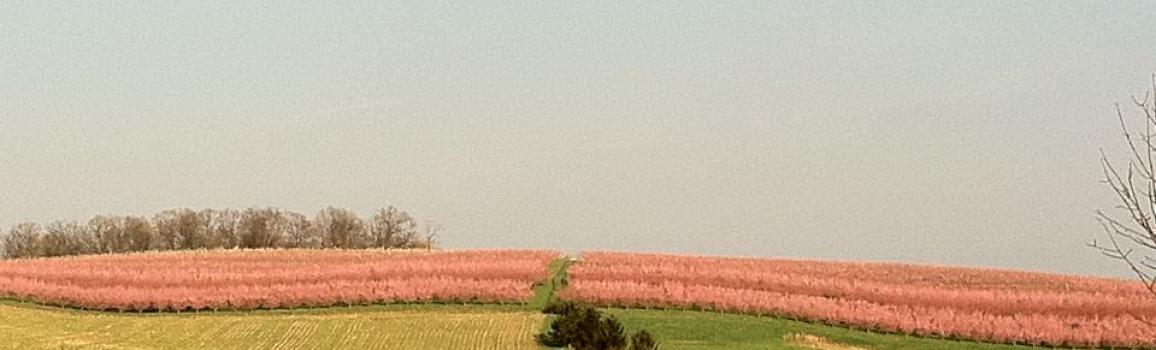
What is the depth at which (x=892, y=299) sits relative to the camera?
33188 millimetres

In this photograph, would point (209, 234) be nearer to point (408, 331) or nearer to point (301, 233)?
point (301, 233)

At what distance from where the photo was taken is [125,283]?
127 ft

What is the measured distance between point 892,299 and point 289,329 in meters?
16.1

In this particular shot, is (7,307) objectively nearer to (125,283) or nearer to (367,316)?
(125,283)

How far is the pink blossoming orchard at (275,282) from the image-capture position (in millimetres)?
35094

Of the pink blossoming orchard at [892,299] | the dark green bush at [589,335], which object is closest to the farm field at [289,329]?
the dark green bush at [589,335]

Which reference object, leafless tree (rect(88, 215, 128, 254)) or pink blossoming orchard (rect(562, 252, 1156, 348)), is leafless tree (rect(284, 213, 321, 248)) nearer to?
leafless tree (rect(88, 215, 128, 254))

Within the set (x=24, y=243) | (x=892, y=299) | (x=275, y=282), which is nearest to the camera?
(x=892, y=299)

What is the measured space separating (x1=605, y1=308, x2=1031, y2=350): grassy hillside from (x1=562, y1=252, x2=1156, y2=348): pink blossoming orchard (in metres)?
0.78

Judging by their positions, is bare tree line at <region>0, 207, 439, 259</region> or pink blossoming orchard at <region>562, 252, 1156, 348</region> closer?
pink blossoming orchard at <region>562, 252, 1156, 348</region>

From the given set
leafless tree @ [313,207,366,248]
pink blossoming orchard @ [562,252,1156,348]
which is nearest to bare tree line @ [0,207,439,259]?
leafless tree @ [313,207,366,248]

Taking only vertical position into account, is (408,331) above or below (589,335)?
below

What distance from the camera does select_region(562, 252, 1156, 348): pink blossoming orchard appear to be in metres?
29.6

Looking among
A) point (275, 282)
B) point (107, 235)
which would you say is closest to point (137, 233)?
point (107, 235)
